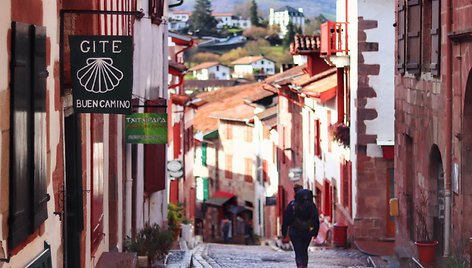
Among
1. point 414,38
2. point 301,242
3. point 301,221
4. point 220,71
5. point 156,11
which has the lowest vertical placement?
point 301,242

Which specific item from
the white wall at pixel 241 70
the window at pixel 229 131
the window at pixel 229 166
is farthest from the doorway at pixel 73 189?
the white wall at pixel 241 70

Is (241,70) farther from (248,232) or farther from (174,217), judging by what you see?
(174,217)

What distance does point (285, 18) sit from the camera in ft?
497

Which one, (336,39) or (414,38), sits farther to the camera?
(336,39)

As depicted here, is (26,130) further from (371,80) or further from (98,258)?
(371,80)

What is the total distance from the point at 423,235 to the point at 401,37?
11.3ft

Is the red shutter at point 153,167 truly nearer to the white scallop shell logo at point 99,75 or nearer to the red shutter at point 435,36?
the red shutter at point 435,36

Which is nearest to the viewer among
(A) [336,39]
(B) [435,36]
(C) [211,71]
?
(B) [435,36]

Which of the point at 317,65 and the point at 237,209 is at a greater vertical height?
the point at 317,65

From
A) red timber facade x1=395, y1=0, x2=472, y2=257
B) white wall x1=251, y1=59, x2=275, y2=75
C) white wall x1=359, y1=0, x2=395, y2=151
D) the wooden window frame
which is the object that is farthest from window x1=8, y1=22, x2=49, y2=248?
white wall x1=251, y1=59, x2=275, y2=75

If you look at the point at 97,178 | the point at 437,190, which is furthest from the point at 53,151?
the point at 437,190

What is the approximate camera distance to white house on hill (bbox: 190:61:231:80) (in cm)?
14688

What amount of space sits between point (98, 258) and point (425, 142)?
5.19m

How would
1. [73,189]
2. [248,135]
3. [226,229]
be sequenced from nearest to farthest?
[73,189] < [226,229] < [248,135]
